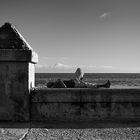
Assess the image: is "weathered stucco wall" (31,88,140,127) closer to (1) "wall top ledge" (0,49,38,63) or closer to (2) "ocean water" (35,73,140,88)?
(1) "wall top ledge" (0,49,38,63)

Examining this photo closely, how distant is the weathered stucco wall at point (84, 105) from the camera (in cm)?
468

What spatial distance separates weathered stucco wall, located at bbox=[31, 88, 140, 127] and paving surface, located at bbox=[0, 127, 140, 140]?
0.68m

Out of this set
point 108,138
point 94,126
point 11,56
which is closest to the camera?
point 108,138

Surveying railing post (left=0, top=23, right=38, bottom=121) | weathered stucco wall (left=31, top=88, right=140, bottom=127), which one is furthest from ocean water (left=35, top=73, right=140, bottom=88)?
railing post (left=0, top=23, right=38, bottom=121)

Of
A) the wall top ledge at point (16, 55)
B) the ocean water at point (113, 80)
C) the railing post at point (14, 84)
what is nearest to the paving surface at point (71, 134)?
the railing post at point (14, 84)

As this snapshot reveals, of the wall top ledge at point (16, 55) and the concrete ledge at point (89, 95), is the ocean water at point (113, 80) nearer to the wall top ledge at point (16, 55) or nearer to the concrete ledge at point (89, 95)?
the concrete ledge at point (89, 95)

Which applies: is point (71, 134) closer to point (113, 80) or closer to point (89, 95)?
point (89, 95)

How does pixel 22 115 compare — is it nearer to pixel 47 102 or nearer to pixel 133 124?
pixel 47 102

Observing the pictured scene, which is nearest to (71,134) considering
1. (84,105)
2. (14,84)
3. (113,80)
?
(84,105)

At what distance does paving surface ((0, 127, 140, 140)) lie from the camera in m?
3.60

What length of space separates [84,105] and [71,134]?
40.0 inches

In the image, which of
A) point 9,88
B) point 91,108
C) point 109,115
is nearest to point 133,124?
point 109,115

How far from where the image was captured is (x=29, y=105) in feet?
15.3

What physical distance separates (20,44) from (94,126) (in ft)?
6.60
